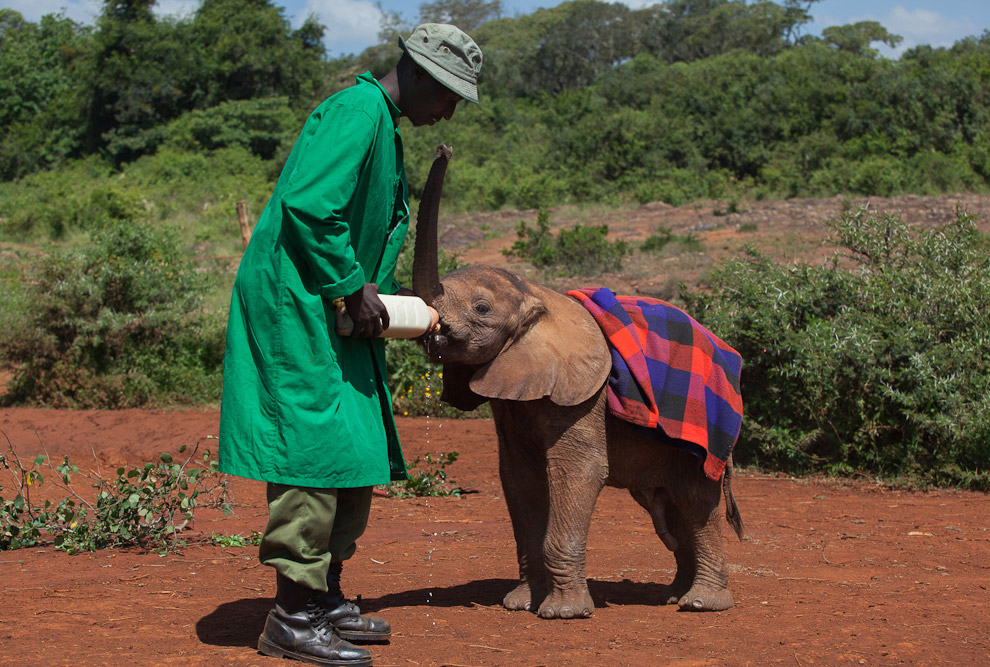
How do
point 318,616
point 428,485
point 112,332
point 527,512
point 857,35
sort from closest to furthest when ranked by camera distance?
point 318,616 → point 527,512 → point 428,485 → point 112,332 → point 857,35

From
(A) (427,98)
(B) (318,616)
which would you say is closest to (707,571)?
(B) (318,616)

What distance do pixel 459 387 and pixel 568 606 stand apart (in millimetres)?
1020

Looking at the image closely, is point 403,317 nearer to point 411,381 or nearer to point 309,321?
point 309,321

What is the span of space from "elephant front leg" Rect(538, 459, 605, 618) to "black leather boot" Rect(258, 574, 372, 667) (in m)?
1.04

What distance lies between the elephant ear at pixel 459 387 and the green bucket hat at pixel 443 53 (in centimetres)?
124

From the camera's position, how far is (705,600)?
173 inches

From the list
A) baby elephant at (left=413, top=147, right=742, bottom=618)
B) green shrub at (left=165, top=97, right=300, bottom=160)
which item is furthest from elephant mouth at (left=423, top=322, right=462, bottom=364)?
green shrub at (left=165, top=97, right=300, bottom=160)

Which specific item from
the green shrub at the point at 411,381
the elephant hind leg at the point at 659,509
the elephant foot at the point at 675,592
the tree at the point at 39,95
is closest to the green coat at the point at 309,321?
the elephant hind leg at the point at 659,509

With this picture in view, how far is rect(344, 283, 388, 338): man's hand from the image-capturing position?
3.30m

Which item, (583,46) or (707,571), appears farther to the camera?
(583,46)

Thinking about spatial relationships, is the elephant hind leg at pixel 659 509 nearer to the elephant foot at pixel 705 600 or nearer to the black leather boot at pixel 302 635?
the elephant foot at pixel 705 600

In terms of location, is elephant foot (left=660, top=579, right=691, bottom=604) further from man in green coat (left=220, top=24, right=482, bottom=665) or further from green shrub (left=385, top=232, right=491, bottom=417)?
green shrub (left=385, top=232, right=491, bottom=417)

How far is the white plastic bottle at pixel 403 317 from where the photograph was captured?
3357 mm

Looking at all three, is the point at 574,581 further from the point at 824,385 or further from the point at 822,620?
the point at 824,385
